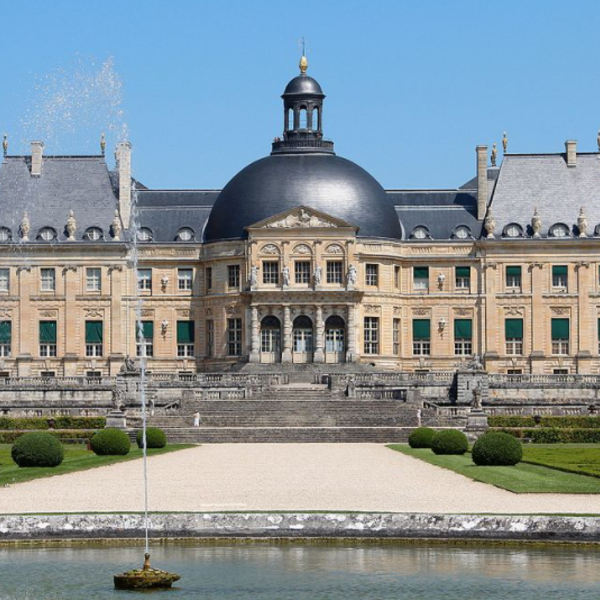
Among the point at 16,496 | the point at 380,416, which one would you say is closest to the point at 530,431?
the point at 380,416

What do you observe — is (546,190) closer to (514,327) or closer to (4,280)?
(514,327)

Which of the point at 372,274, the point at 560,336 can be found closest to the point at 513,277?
the point at 560,336

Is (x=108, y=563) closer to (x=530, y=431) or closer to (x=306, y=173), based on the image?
(x=530, y=431)

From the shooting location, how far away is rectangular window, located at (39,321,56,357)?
75.4 m

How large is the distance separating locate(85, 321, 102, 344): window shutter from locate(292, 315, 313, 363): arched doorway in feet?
30.9

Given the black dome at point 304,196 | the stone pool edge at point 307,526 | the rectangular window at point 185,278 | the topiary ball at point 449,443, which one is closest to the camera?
the stone pool edge at point 307,526

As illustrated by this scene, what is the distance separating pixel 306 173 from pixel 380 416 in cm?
2345

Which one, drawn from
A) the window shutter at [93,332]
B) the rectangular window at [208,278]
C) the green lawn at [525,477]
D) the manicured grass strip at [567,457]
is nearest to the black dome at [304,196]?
the rectangular window at [208,278]

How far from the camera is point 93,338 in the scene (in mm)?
75562

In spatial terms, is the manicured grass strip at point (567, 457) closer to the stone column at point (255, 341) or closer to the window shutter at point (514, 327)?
the stone column at point (255, 341)

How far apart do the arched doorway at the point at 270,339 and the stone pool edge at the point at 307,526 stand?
163ft

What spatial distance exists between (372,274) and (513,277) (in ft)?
22.1

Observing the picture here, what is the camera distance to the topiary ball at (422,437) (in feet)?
150

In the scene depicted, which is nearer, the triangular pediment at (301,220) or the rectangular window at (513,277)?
the triangular pediment at (301,220)
